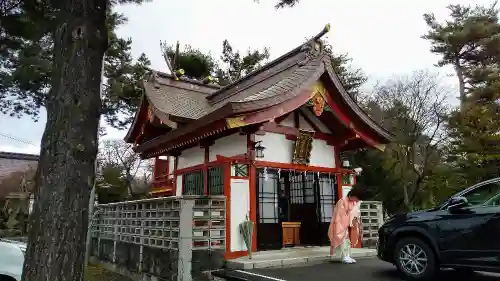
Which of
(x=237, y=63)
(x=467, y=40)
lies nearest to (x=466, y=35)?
(x=467, y=40)

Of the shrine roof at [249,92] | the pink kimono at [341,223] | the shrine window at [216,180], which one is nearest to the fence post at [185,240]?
the shrine window at [216,180]

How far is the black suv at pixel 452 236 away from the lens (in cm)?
518

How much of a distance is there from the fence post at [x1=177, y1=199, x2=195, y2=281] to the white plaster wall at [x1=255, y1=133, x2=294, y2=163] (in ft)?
7.56

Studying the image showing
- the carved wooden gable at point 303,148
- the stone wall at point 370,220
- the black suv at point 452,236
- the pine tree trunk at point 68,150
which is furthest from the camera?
the stone wall at point 370,220

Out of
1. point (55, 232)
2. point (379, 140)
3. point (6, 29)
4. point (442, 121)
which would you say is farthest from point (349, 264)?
point (442, 121)

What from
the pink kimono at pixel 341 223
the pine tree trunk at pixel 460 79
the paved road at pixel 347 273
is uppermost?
the pine tree trunk at pixel 460 79

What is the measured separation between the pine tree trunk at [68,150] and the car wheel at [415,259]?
4888mm

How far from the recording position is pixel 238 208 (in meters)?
8.31

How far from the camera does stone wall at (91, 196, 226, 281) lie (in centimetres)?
731

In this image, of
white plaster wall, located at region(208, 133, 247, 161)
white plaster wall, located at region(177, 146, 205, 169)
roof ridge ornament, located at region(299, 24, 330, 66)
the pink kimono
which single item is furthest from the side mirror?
white plaster wall, located at region(177, 146, 205, 169)

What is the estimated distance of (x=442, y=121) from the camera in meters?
18.4

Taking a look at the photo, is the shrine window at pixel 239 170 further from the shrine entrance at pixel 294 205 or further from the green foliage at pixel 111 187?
the green foliage at pixel 111 187

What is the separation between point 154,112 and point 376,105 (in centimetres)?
1440

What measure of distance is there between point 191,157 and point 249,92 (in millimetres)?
2730
